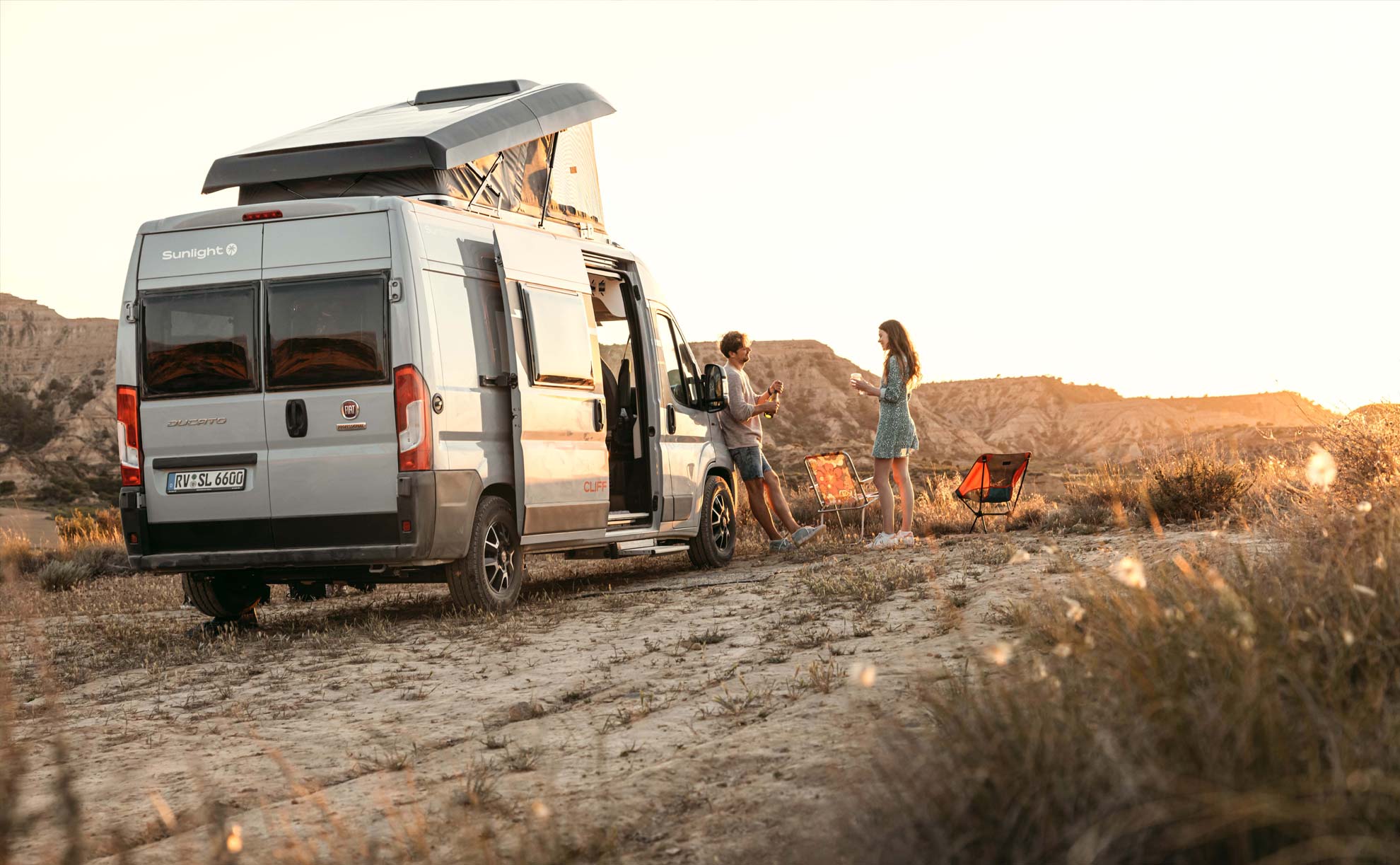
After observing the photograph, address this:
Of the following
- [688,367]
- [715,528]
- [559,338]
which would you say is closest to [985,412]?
[715,528]

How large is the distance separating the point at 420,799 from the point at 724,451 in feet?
27.8

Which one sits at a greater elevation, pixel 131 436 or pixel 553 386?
pixel 553 386

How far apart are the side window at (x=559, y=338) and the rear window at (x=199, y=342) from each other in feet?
6.15

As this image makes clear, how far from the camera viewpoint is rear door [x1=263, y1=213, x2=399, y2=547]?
25.8 ft

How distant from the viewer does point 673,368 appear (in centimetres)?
1124

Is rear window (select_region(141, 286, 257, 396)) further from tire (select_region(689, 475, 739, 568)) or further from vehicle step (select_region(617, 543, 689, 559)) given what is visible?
tire (select_region(689, 475, 739, 568))

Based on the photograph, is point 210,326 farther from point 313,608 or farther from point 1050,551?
point 1050,551

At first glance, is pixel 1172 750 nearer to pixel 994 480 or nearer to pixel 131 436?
pixel 131 436

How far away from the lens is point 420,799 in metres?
3.89

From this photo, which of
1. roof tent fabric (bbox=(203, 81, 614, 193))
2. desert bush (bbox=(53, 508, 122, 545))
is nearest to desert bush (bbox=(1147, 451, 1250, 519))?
roof tent fabric (bbox=(203, 81, 614, 193))

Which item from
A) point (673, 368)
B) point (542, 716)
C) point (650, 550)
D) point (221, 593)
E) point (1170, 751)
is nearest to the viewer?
point (1170, 751)

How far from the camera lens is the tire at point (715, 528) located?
1164cm

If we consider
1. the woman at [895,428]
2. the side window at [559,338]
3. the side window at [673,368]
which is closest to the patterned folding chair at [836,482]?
the woman at [895,428]

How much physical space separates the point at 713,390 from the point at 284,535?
185 inches
